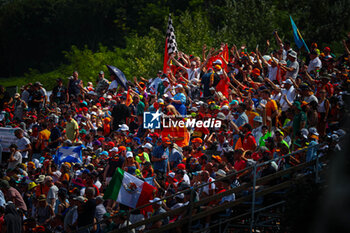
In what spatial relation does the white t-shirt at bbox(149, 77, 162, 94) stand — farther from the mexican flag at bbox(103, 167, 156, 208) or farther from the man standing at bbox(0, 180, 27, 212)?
the mexican flag at bbox(103, 167, 156, 208)

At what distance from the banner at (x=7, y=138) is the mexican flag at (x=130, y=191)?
7801 millimetres

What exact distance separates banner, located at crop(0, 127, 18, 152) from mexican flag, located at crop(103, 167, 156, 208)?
780 cm

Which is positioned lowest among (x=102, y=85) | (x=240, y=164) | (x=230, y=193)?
(x=230, y=193)

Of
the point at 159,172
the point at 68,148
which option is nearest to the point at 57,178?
the point at 68,148

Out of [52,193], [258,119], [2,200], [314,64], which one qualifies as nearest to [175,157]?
[258,119]

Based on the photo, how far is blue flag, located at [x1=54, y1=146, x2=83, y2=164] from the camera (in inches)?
670

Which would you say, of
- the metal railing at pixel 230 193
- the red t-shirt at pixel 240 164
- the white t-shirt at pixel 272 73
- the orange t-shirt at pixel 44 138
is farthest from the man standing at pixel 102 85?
the metal railing at pixel 230 193

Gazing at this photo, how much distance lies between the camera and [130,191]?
12.8 m

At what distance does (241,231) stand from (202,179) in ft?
4.00

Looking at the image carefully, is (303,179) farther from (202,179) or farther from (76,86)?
(76,86)

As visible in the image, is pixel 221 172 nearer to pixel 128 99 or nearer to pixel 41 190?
pixel 41 190

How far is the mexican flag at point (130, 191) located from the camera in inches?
502

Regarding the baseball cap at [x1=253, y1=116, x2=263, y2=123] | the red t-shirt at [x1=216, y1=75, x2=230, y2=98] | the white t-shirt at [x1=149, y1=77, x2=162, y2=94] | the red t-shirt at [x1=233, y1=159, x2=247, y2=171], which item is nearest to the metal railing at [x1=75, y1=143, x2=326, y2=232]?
the red t-shirt at [x1=233, y1=159, x2=247, y2=171]

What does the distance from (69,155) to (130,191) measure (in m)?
4.75
